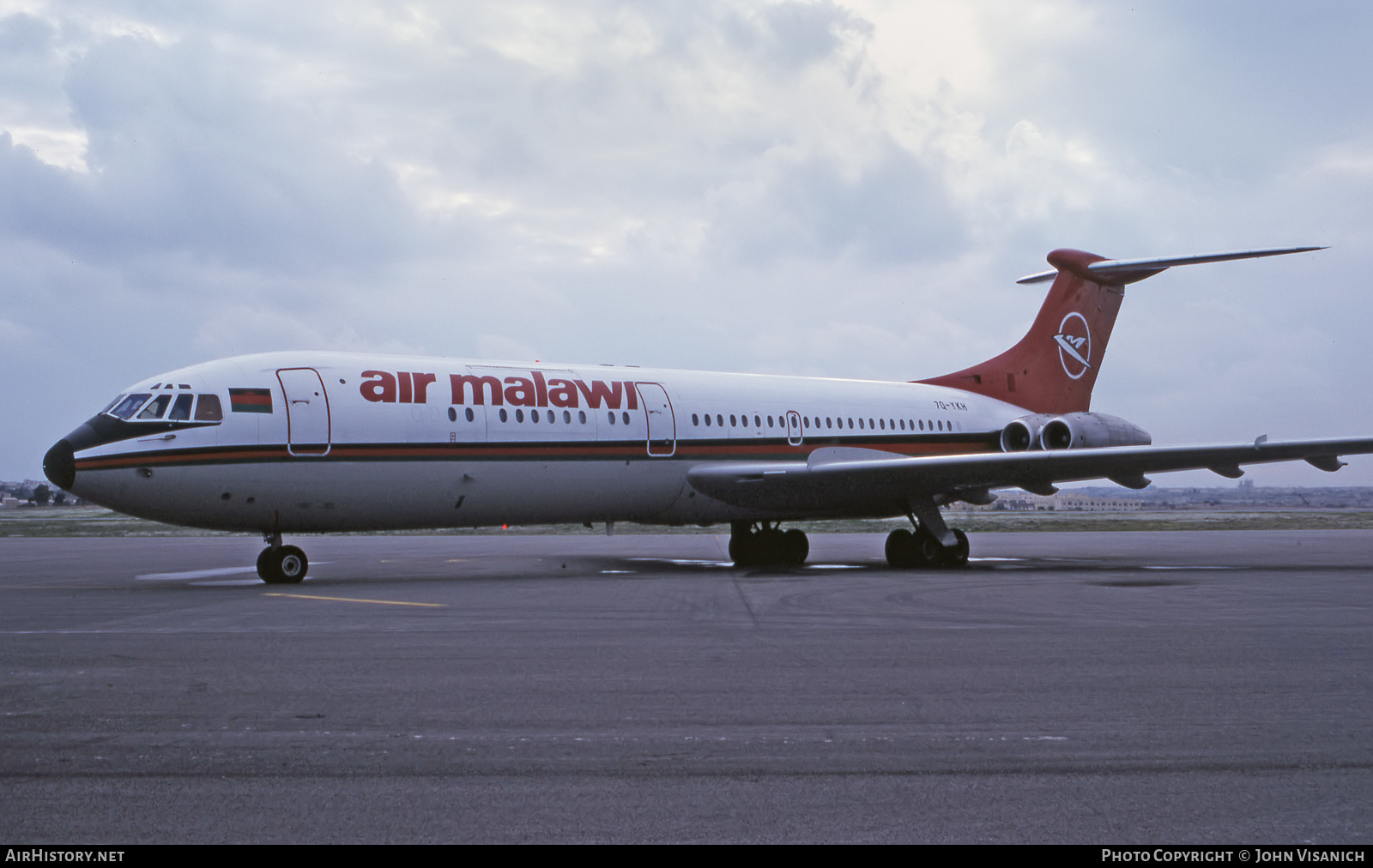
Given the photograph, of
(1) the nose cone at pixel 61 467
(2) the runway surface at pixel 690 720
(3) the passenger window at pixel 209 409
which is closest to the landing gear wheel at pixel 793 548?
(2) the runway surface at pixel 690 720

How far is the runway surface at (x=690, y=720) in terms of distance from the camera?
4711 millimetres

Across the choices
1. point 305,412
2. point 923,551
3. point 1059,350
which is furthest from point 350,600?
point 1059,350

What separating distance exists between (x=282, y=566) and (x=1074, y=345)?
19000 millimetres

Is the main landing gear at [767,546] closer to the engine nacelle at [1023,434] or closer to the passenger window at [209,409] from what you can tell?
the engine nacelle at [1023,434]

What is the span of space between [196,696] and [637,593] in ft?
27.6

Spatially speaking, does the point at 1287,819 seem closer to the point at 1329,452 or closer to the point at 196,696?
the point at 196,696

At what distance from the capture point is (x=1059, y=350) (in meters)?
28.5

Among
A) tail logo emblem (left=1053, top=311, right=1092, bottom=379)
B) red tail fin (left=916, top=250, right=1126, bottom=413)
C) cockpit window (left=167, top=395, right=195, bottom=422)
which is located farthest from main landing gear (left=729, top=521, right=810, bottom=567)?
cockpit window (left=167, top=395, right=195, bottom=422)

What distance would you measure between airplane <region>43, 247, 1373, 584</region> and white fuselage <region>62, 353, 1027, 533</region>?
3 centimetres

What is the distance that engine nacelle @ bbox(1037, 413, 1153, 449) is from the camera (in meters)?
24.9

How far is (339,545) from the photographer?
3572 cm

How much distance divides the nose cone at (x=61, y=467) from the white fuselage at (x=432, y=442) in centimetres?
8

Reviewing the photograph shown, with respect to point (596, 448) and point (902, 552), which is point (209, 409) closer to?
point (596, 448)
